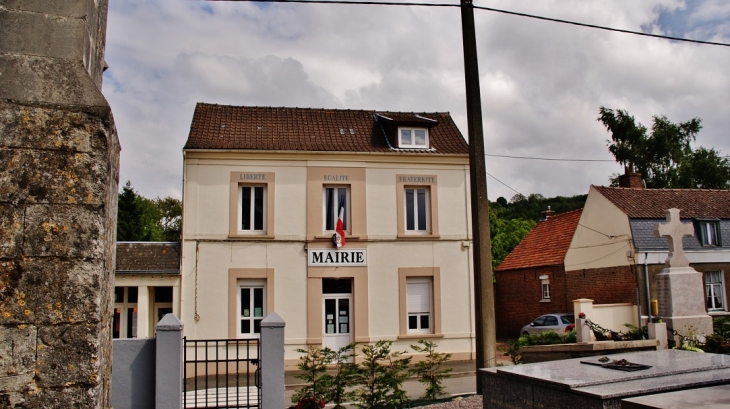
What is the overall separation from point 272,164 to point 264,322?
36.2 feet

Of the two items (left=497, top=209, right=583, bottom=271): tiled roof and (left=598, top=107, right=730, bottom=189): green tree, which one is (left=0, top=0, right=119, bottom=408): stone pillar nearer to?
(left=497, top=209, right=583, bottom=271): tiled roof

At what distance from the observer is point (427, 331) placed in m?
19.5

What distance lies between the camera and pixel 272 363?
341 inches

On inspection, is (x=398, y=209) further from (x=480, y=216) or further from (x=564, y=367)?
(x=564, y=367)

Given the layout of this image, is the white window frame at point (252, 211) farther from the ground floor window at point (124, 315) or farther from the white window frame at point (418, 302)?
the white window frame at point (418, 302)

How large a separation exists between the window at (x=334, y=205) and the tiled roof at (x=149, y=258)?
15.4ft

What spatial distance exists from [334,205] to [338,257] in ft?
5.59

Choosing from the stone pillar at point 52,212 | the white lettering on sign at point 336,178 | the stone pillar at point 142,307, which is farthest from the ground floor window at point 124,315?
the stone pillar at point 52,212

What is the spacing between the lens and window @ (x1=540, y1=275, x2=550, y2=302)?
2959 centimetres

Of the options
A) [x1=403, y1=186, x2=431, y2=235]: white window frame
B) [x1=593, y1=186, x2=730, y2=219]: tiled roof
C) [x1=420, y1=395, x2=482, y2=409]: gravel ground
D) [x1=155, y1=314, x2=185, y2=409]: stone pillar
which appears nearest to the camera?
[x1=155, y1=314, x2=185, y2=409]: stone pillar

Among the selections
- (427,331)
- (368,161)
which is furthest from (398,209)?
(427,331)

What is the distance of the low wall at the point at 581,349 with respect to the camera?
11.4m

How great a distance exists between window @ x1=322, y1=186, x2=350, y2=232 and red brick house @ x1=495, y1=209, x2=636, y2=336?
481 inches

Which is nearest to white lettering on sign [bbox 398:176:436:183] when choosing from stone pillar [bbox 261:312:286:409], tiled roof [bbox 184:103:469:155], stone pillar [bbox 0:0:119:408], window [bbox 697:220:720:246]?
tiled roof [bbox 184:103:469:155]
